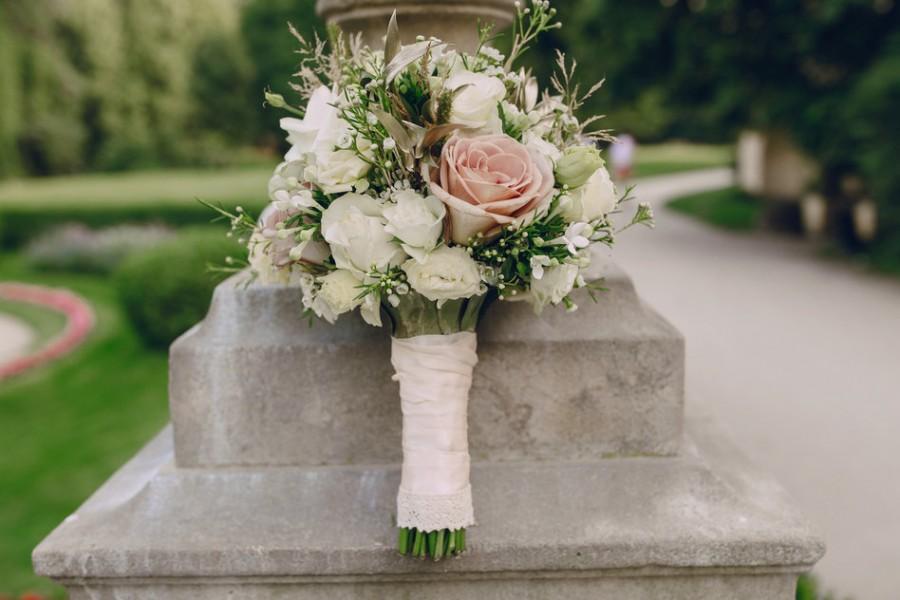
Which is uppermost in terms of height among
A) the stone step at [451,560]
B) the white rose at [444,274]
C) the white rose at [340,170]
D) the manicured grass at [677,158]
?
the white rose at [340,170]

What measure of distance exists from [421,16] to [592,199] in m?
1.00

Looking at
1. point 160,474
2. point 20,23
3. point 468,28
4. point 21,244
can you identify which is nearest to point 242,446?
point 160,474

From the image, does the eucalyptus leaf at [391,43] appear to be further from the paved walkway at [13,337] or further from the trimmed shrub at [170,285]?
the paved walkway at [13,337]

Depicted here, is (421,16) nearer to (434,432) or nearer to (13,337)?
(434,432)

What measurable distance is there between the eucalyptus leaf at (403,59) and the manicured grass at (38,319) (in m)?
7.61

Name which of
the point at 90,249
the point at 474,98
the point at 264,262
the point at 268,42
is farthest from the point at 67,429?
the point at 268,42

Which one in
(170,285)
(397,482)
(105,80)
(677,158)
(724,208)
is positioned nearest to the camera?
(397,482)

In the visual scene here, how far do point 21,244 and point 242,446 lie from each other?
1558cm

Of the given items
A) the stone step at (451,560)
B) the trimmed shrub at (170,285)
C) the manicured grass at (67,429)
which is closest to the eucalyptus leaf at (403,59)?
the stone step at (451,560)

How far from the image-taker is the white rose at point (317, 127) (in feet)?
6.19

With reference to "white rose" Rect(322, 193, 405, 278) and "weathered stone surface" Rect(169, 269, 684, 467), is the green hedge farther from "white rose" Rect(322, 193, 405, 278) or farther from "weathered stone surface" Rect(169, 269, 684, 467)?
"white rose" Rect(322, 193, 405, 278)

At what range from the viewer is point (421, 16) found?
2.56 meters

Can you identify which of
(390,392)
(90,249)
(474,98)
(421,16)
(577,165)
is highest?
(421,16)

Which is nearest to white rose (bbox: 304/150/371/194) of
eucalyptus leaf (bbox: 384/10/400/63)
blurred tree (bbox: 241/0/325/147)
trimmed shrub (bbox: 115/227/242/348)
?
eucalyptus leaf (bbox: 384/10/400/63)
